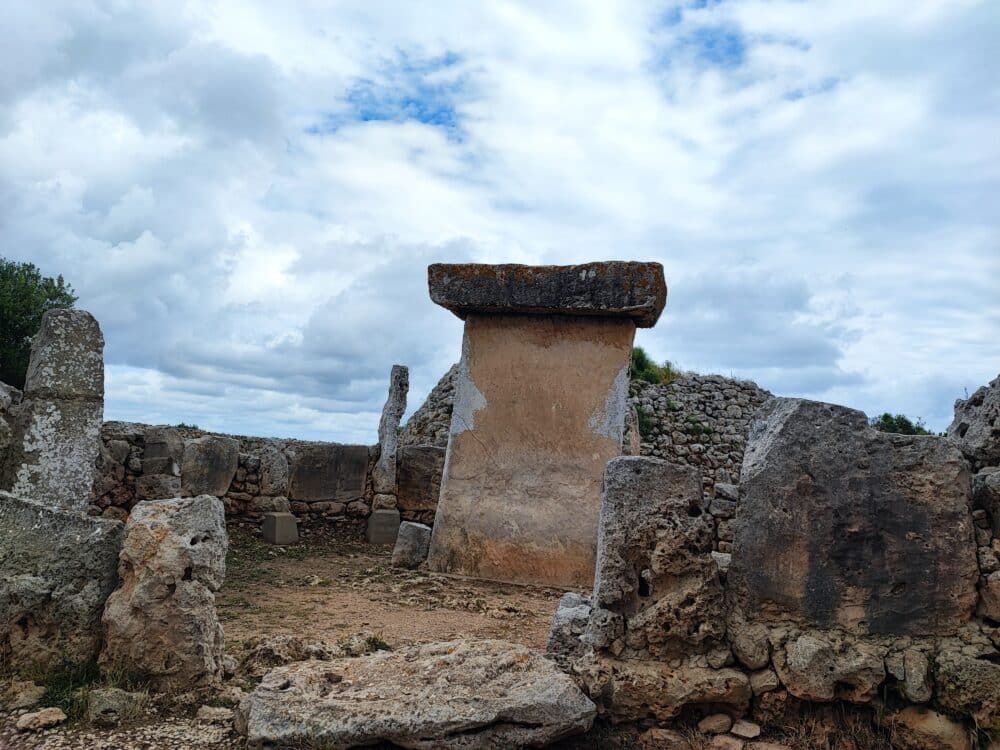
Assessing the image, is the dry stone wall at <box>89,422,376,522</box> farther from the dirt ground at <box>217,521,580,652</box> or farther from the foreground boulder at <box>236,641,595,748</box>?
the foreground boulder at <box>236,641,595,748</box>

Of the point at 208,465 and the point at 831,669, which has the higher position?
the point at 208,465

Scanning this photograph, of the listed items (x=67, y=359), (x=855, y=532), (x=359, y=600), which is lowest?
(x=359, y=600)

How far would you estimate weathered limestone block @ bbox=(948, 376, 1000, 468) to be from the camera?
4.16m

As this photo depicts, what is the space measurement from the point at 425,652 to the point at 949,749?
8.04 ft

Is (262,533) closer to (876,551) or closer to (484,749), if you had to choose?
(484,749)

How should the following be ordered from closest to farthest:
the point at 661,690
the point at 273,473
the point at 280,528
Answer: the point at 661,690 → the point at 280,528 → the point at 273,473

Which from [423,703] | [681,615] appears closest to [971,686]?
[681,615]

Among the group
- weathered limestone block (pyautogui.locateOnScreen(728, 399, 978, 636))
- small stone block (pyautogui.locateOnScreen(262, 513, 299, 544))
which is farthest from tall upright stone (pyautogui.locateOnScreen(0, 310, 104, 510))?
weathered limestone block (pyautogui.locateOnScreen(728, 399, 978, 636))

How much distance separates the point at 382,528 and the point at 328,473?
0.99 meters

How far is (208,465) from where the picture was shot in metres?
9.40

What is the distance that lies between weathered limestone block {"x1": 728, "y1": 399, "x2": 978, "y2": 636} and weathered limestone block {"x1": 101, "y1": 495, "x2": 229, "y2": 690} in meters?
2.68

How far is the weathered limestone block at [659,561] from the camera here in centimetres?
385

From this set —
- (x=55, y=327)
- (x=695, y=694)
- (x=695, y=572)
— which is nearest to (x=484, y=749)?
(x=695, y=694)

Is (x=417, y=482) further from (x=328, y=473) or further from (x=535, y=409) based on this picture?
(x=535, y=409)
